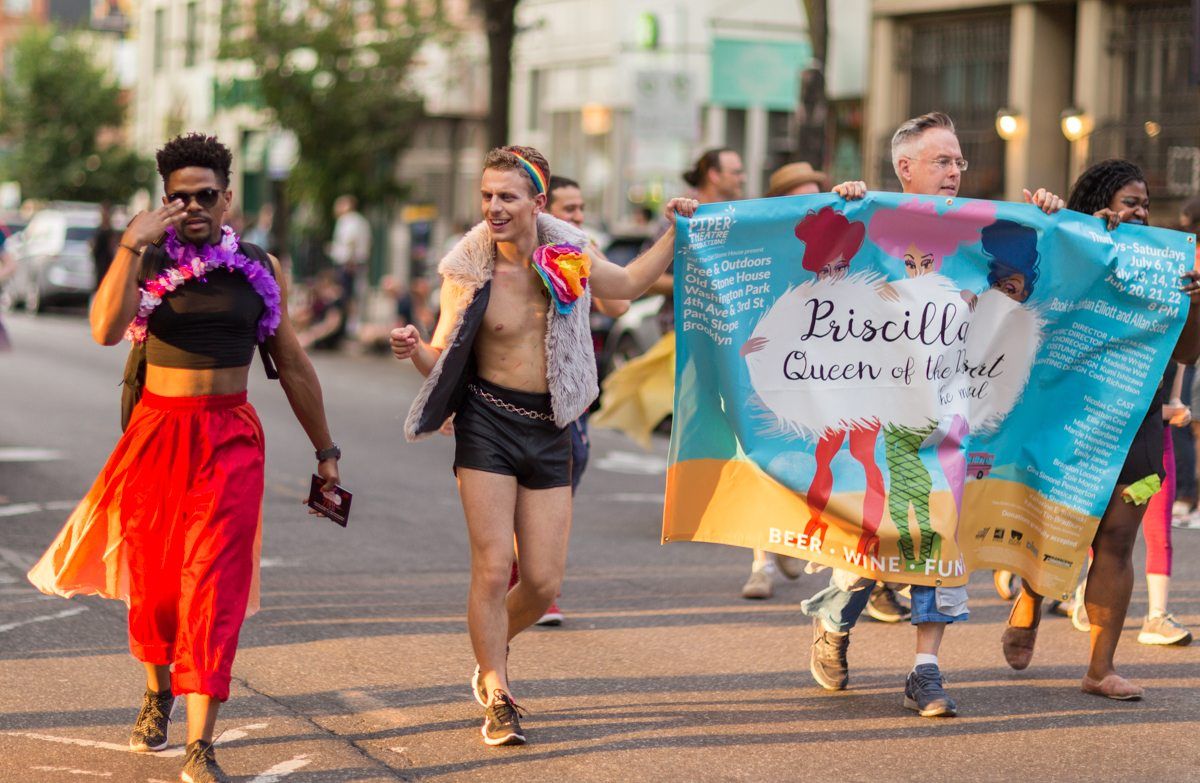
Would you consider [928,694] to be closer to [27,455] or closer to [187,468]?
[187,468]

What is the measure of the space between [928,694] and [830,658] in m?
0.53

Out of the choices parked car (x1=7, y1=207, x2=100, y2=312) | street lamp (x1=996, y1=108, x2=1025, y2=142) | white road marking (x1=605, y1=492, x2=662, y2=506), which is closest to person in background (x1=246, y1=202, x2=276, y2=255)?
parked car (x1=7, y1=207, x2=100, y2=312)

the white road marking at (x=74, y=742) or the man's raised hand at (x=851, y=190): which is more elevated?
the man's raised hand at (x=851, y=190)

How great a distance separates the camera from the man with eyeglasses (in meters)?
6.99

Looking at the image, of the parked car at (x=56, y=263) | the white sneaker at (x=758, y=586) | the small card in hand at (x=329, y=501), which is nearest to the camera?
the small card in hand at (x=329, y=501)

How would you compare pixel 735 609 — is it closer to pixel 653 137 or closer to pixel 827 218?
pixel 827 218

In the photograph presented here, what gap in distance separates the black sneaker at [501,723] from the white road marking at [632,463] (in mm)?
8363

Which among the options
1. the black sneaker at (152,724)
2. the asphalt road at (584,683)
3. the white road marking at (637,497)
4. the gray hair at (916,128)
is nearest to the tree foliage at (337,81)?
the white road marking at (637,497)

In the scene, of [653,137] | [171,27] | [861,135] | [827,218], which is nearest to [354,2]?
[861,135]

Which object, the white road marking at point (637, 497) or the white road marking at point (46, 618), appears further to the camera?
the white road marking at point (637, 497)

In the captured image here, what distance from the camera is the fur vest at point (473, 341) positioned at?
21.4ft

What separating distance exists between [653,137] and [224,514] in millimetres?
17354

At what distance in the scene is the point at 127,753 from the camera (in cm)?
625

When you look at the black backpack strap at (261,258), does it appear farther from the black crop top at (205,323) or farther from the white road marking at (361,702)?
the white road marking at (361,702)
